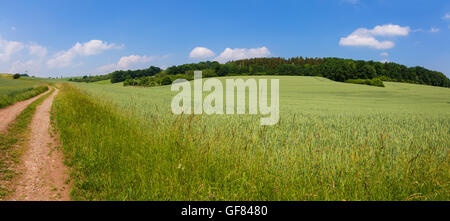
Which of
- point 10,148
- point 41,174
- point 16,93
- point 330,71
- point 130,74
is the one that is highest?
point 130,74

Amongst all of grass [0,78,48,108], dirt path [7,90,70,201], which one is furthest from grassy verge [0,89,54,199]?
grass [0,78,48,108]

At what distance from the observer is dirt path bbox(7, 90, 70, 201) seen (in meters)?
3.98

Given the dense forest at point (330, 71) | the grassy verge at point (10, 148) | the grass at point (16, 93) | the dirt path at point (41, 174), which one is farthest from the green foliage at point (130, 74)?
the dirt path at point (41, 174)

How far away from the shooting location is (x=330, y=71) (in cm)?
8062

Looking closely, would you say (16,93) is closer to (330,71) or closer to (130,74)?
(330,71)

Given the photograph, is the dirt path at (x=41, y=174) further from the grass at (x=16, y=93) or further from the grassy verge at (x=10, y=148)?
the grass at (x=16, y=93)

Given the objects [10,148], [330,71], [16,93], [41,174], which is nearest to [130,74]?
[330,71]

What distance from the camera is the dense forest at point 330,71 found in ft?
245

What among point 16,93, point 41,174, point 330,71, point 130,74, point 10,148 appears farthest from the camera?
point 130,74

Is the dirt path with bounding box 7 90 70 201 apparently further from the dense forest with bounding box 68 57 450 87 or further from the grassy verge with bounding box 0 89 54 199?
the dense forest with bounding box 68 57 450 87

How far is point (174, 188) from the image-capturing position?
3.63m

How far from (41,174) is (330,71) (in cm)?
8960
